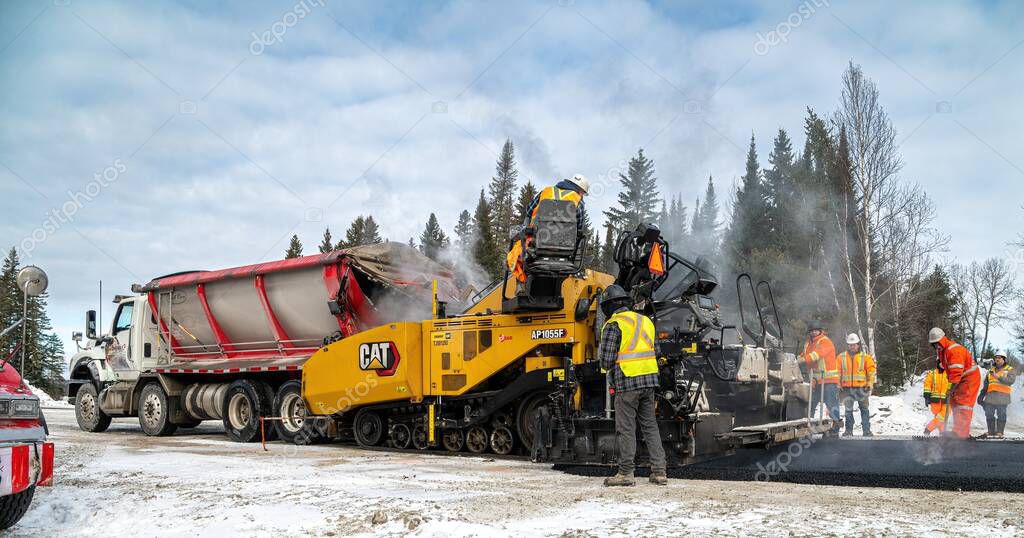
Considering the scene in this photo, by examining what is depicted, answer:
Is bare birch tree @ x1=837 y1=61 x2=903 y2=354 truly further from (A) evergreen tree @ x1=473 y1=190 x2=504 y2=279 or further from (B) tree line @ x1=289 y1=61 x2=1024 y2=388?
(A) evergreen tree @ x1=473 y1=190 x2=504 y2=279

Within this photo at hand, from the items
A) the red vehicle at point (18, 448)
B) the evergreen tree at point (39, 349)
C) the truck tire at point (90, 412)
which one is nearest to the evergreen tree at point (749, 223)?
the truck tire at point (90, 412)

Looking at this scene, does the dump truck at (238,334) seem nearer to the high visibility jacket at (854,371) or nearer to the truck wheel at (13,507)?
the high visibility jacket at (854,371)

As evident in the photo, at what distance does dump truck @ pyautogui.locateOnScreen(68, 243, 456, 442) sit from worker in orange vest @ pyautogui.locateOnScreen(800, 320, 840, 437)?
5.25 metres

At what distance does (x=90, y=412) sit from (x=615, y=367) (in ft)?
39.6

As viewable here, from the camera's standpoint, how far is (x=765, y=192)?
102 ft

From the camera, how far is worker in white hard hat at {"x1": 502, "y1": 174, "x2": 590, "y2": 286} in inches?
322

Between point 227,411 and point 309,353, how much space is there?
2.00 meters

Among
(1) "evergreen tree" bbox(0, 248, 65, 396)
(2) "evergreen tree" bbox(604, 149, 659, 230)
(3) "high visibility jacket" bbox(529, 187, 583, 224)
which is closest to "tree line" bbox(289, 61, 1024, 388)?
(2) "evergreen tree" bbox(604, 149, 659, 230)

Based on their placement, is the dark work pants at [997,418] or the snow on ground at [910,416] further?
the snow on ground at [910,416]

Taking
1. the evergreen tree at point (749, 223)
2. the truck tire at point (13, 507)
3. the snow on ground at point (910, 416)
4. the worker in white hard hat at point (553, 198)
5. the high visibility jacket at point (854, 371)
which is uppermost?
the evergreen tree at point (749, 223)

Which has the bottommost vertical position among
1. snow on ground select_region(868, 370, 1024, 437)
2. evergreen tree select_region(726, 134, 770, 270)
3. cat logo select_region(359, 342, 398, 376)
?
snow on ground select_region(868, 370, 1024, 437)

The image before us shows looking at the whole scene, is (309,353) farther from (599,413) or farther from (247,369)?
(599,413)

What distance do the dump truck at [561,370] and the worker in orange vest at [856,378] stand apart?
2.25 metres

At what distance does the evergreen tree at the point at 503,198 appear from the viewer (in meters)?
30.3
